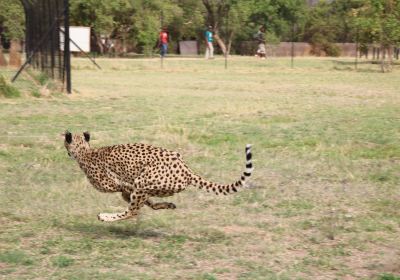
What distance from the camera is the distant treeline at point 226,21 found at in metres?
35.3

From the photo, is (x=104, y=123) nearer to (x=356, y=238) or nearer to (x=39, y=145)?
(x=39, y=145)

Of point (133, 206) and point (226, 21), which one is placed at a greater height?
point (226, 21)

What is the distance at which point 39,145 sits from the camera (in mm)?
11953

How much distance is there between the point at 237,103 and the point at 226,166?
921 cm

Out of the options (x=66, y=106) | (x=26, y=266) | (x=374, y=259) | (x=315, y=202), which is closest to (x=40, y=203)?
(x=26, y=266)

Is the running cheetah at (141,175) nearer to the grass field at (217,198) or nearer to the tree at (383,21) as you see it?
the grass field at (217,198)

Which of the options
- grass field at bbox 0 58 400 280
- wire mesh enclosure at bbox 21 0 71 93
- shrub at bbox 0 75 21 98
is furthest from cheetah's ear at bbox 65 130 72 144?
wire mesh enclosure at bbox 21 0 71 93

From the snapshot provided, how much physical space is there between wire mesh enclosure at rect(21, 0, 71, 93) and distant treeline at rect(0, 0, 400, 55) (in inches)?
425

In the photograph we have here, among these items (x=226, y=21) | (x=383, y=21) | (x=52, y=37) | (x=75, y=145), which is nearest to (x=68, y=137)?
(x=75, y=145)

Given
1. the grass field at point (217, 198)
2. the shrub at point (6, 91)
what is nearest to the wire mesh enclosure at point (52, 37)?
the shrub at point (6, 91)

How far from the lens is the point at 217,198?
8.62 metres

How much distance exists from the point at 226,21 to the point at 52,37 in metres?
32.6

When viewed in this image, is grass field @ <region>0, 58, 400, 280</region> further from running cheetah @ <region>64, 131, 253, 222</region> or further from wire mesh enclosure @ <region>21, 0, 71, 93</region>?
wire mesh enclosure @ <region>21, 0, 71, 93</region>

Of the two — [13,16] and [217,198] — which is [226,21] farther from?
[217,198]
